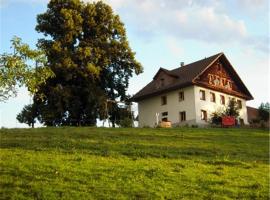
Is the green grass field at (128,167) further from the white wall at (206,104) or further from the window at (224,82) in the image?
the window at (224,82)

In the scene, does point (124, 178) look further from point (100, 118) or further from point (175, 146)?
point (100, 118)

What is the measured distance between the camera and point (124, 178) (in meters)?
19.3

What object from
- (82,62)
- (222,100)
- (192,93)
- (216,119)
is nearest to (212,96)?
(222,100)

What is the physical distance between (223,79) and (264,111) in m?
7.40

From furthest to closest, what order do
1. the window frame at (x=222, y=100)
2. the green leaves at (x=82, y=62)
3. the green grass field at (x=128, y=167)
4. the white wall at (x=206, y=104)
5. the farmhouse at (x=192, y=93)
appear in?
the window frame at (x=222, y=100) < the farmhouse at (x=192, y=93) < the white wall at (x=206, y=104) < the green leaves at (x=82, y=62) < the green grass field at (x=128, y=167)

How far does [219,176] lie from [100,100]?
33.6m

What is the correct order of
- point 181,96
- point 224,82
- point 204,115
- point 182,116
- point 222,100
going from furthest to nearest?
point 224,82 < point 222,100 < point 181,96 < point 182,116 < point 204,115

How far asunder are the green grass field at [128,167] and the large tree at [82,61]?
65.5ft

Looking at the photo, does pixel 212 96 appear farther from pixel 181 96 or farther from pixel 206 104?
pixel 181 96

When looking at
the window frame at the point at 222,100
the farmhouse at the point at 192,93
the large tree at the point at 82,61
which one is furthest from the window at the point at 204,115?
the large tree at the point at 82,61

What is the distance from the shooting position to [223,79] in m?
63.6

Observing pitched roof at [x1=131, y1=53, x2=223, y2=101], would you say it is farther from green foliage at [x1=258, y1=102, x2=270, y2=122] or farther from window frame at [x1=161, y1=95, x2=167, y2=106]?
green foliage at [x1=258, y1=102, x2=270, y2=122]

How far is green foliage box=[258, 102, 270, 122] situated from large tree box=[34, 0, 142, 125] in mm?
17667

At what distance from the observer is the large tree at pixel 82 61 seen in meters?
53.7
